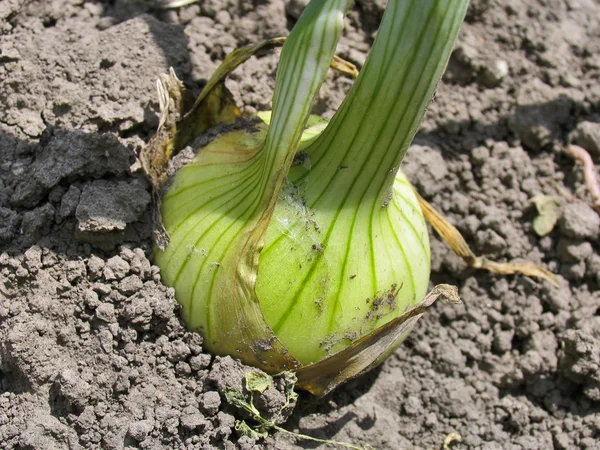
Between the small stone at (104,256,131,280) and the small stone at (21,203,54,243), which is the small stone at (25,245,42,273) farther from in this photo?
the small stone at (104,256,131,280)

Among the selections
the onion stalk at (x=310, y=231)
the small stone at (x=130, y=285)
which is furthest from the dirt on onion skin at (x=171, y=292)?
the onion stalk at (x=310, y=231)

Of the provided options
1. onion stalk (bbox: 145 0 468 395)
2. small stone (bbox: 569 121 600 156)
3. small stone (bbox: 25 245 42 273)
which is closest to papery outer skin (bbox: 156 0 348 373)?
onion stalk (bbox: 145 0 468 395)

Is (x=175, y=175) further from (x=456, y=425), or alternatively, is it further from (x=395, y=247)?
(x=456, y=425)

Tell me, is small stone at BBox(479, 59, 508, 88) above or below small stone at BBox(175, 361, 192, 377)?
above

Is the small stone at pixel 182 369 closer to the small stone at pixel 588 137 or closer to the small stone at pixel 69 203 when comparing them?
the small stone at pixel 69 203

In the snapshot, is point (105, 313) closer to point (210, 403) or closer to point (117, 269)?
point (117, 269)
